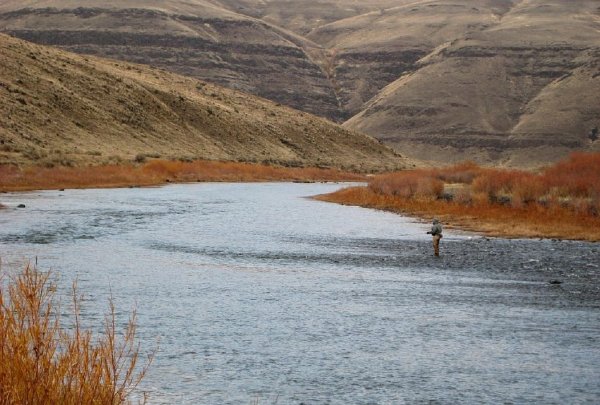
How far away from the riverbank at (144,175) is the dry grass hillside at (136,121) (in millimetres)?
4556

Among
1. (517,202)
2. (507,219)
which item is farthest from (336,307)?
(517,202)

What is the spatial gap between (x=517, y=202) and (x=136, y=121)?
7869cm

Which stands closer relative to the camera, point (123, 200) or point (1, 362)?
point (1, 362)

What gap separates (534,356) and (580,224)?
877 inches

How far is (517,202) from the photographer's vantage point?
41.1 metres

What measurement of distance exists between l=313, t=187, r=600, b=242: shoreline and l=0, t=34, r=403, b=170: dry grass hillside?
39559 mm

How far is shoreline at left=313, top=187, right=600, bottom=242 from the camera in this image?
108 feet

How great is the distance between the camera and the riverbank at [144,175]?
2547 inches

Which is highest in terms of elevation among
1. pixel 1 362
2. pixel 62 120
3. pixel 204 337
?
pixel 62 120

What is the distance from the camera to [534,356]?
531 inches

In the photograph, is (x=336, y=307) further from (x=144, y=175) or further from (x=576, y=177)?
(x=144, y=175)

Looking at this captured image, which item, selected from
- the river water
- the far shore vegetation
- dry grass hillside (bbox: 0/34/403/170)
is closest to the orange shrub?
the far shore vegetation

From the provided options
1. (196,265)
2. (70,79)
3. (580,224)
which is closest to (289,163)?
(70,79)

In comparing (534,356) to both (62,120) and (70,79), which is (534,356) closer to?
(62,120)
